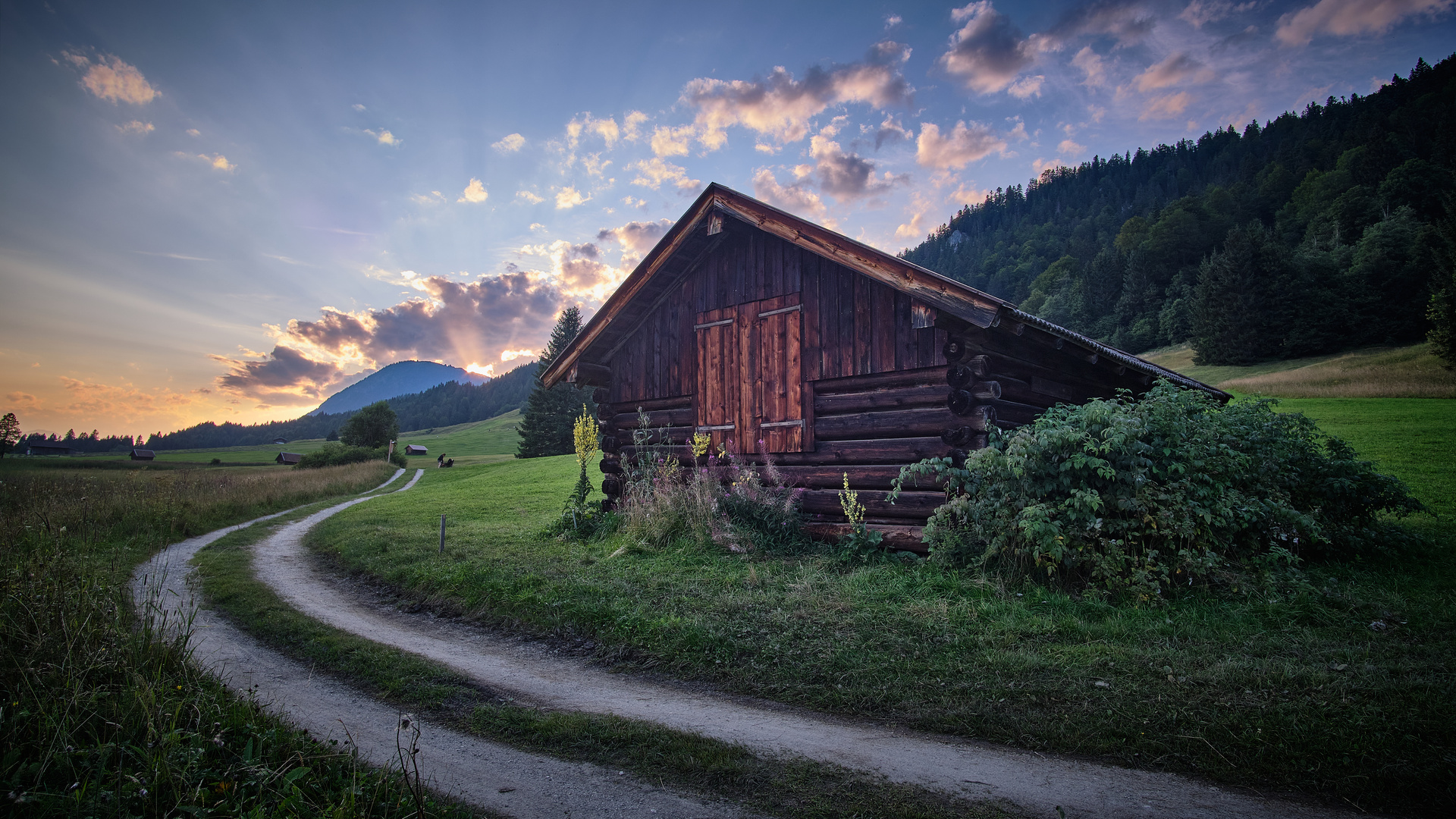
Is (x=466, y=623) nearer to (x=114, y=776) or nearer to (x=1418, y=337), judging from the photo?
(x=114, y=776)

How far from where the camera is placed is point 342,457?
160 ft

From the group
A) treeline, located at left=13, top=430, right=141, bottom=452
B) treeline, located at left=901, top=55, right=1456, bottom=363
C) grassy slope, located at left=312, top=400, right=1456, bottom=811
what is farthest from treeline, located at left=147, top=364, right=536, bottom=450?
grassy slope, located at left=312, top=400, right=1456, bottom=811

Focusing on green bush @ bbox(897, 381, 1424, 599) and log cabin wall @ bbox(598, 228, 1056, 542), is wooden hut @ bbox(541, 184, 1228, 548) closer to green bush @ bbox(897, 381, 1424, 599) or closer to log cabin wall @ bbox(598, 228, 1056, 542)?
log cabin wall @ bbox(598, 228, 1056, 542)

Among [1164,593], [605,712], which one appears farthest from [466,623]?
[1164,593]

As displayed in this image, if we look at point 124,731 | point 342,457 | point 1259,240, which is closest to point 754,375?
point 124,731

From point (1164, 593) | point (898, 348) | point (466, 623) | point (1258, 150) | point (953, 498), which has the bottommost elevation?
point (466, 623)

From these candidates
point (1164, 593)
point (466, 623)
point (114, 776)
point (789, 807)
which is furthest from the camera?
point (466, 623)

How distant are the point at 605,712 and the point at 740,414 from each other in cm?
700

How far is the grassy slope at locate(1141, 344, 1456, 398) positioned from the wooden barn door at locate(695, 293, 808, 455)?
18.6m

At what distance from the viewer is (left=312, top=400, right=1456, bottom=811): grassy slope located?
151 inches

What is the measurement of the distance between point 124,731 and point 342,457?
5308cm

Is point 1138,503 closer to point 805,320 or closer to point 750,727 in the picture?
point 750,727

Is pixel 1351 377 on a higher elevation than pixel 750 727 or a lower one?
higher

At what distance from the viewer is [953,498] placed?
834 centimetres
